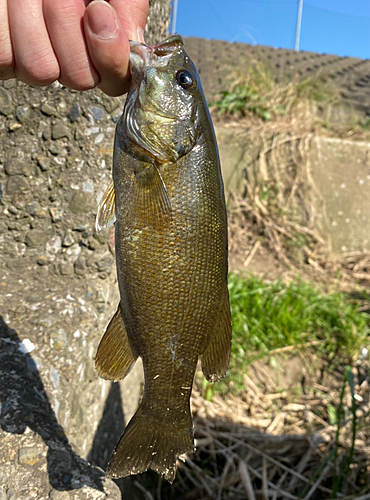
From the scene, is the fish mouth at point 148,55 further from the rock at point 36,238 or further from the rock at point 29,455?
the rock at point 29,455

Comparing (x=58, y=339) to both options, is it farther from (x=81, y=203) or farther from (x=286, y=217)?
(x=286, y=217)

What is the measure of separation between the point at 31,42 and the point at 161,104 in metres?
0.37

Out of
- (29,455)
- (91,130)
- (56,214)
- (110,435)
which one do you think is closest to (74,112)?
(91,130)

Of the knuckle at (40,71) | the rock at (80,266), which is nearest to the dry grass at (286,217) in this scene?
the rock at (80,266)

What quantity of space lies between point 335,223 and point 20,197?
14.2 feet

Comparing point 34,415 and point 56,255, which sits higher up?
point 56,255

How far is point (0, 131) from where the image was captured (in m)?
1.88

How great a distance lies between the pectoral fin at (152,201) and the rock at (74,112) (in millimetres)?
984

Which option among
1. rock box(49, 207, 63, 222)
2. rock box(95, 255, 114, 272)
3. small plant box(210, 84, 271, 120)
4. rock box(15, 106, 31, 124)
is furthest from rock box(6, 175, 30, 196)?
small plant box(210, 84, 271, 120)

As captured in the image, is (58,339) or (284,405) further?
(284,405)

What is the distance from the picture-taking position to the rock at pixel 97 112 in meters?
2.01

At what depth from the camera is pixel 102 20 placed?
101 cm

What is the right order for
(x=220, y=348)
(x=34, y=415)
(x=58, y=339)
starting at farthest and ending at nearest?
(x=58, y=339), (x=34, y=415), (x=220, y=348)

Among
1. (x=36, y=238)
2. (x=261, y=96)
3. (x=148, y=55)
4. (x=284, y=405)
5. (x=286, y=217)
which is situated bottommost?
(x=284, y=405)
